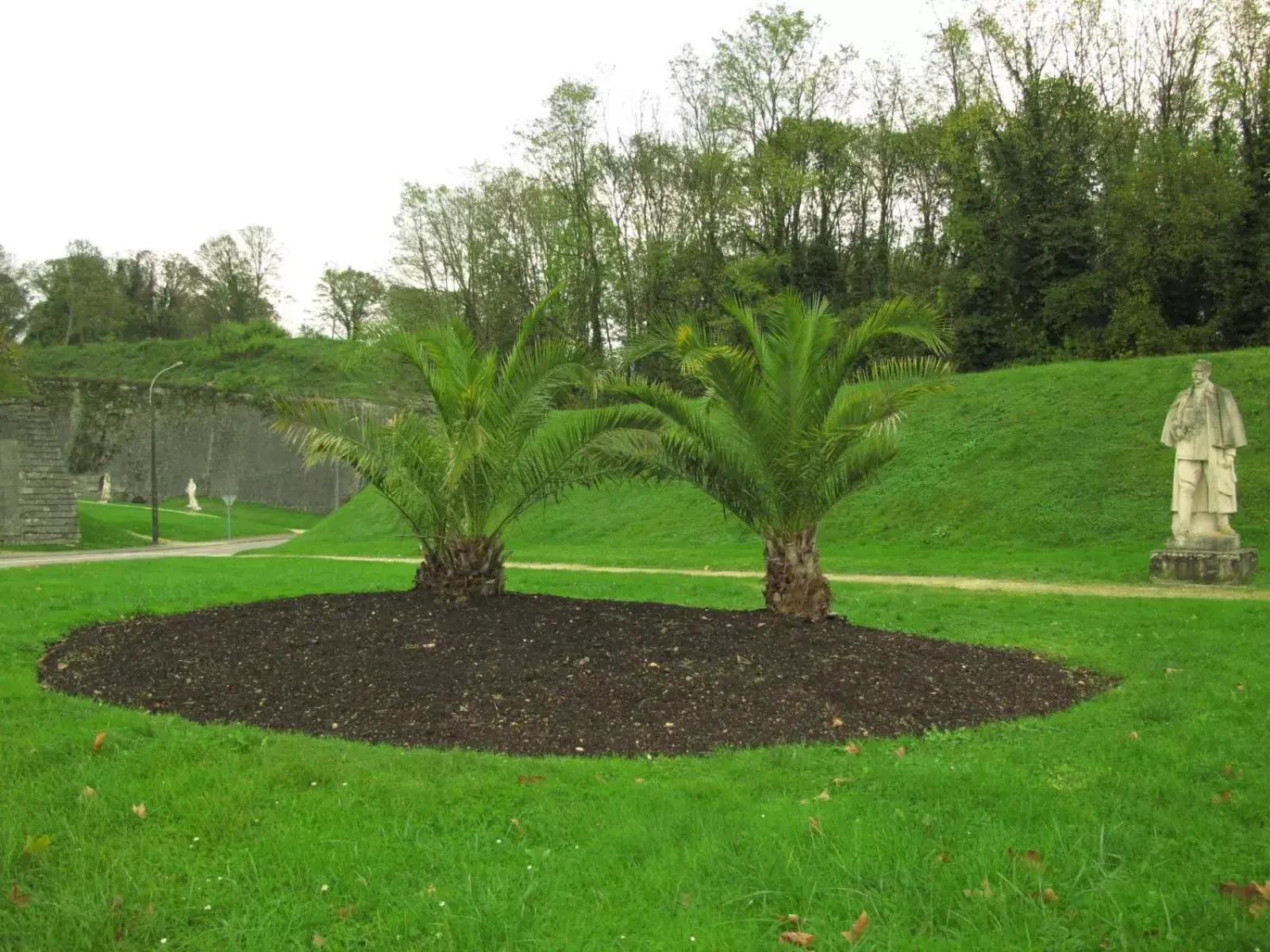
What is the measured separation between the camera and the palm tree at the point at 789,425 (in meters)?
7.41

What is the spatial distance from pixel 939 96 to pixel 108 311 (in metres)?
57.0

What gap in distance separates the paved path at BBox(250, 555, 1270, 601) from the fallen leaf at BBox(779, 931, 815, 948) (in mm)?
10099

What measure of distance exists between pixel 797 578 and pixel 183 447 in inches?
2025

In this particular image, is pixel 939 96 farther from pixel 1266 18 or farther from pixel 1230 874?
pixel 1230 874

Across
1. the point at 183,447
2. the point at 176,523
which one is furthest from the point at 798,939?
the point at 183,447

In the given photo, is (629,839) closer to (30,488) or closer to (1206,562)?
(1206,562)

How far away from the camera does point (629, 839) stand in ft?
11.7

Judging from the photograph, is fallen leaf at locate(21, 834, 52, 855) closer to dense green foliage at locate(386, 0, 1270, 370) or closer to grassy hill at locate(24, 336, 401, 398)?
dense green foliage at locate(386, 0, 1270, 370)

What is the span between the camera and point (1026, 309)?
94.9 ft

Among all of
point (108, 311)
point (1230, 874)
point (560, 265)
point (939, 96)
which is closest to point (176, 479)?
point (108, 311)

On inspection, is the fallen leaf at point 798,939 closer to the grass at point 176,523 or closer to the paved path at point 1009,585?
the paved path at point 1009,585

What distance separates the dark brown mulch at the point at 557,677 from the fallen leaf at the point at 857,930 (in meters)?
1.97

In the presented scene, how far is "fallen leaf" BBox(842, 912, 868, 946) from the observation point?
288cm

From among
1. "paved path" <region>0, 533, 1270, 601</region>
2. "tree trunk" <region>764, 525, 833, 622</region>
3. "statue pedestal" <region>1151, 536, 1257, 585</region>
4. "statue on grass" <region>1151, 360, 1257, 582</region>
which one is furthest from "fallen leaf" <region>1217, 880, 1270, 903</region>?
"statue on grass" <region>1151, 360, 1257, 582</region>
